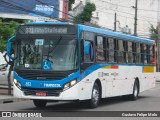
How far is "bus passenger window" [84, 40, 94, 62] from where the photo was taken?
1720 cm

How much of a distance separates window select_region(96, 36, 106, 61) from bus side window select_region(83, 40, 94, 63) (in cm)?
68

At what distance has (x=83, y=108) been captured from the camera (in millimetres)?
18016

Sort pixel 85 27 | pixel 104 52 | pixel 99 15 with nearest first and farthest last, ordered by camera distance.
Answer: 1. pixel 85 27
2. pixel 104 52
3. pixel 99 15

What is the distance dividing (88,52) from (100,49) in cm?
139

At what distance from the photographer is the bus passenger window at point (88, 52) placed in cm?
1720

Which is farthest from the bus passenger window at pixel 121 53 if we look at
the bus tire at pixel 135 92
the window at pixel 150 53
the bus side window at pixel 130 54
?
the window at pixel 150 53

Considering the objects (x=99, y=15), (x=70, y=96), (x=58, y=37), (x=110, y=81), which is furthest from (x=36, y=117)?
(x=99, y=15)

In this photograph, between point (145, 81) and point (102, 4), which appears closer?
point (145, 81)

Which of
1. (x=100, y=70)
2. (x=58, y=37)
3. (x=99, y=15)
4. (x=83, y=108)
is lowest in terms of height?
(x=83, y=108)

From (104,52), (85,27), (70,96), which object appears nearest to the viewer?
(70,96)

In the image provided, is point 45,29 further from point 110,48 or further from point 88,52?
point 110,48

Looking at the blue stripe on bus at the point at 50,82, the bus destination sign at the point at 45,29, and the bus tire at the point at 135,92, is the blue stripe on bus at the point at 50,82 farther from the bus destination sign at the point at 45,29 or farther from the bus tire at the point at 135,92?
the bus tire at the point at 135,92

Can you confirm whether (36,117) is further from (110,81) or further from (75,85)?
(110,81)

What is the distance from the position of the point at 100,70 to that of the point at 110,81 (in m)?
1.35
